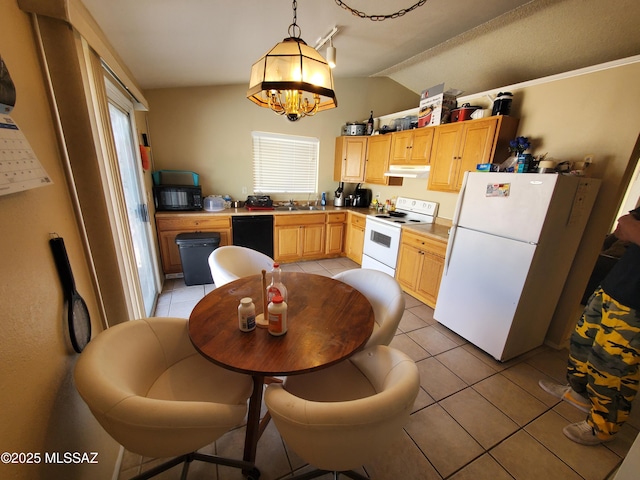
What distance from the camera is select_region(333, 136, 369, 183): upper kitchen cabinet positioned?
4109 mm

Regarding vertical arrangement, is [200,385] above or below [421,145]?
below

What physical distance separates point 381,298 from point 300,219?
2.44 m

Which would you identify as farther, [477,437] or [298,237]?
[298,237]

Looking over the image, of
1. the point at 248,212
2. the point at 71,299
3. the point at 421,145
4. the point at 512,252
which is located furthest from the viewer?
the point at 248,212

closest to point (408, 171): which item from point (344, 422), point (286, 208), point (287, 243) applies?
point (286, 208)

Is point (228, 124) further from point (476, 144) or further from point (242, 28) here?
point (476, 144)

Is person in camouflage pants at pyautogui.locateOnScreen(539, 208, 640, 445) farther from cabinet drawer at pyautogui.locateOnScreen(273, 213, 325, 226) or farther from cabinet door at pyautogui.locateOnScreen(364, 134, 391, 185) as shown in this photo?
cabinet drawer at pyautogui.locateOnScreen(273, 213, 325, 226)

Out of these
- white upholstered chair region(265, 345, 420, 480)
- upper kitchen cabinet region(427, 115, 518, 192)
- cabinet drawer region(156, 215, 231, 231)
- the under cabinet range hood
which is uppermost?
upper kitchen cabinet region(427, 115, 518, 192)

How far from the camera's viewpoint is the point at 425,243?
9.45ft

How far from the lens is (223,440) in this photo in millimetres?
1431

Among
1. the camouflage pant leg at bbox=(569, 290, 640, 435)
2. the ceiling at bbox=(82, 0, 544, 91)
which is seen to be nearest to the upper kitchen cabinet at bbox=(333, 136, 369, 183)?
the ceiling at bbox=(82, 0, 544, 91)

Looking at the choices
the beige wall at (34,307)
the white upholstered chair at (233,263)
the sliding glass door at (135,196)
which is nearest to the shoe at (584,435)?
the white upholstered chair at (233,263)

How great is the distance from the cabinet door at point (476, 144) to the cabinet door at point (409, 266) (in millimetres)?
909

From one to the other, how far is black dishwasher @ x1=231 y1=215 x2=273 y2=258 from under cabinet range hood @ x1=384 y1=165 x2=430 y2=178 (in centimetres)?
195
